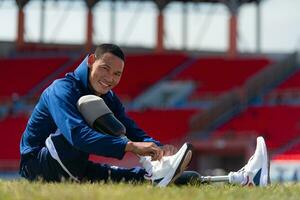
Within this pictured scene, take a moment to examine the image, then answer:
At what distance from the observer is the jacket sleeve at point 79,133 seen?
407cm

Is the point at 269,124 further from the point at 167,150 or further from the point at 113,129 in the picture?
the point at 113,129

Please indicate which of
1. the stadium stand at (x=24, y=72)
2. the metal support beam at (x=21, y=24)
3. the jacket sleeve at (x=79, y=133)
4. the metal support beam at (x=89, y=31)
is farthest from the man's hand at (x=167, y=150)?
the metal support beam at (x=21, y=24)

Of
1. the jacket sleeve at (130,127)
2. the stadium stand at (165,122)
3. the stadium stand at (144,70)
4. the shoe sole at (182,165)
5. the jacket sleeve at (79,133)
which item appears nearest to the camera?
the jacket sleeve at (79,133)

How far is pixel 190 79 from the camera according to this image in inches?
1148

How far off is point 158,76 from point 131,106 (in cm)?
326

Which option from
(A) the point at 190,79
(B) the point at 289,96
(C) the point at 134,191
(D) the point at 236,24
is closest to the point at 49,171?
(C) the point at 134,191

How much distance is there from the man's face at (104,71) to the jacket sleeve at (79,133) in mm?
187

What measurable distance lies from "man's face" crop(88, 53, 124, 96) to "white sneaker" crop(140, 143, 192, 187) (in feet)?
1.88

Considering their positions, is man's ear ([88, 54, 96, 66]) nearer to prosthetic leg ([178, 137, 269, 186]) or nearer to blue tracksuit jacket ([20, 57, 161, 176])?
blue tracksuit jacket ([20, 57, 161, 176])

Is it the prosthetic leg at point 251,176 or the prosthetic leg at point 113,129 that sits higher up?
Answer: the prosthetic leg at point 113,129

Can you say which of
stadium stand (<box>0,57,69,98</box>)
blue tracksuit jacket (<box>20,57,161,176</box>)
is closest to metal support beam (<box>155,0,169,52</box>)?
stadium stand (<box>0,57,69,98</box>)

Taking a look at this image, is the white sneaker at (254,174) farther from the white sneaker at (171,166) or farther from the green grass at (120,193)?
the green grass at (120,193)

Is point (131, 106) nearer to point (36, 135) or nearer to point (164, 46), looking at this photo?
point (164, 46)

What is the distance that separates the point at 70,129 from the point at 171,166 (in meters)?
0.64
